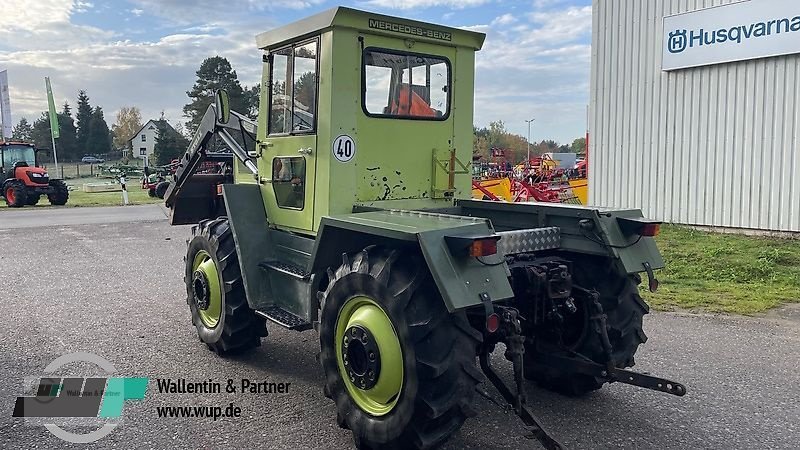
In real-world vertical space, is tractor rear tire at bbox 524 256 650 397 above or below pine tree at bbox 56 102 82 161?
below

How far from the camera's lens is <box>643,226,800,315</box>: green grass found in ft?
26.3

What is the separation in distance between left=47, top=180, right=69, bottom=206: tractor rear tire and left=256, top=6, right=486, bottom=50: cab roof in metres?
22.4

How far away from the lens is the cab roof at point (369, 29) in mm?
4898

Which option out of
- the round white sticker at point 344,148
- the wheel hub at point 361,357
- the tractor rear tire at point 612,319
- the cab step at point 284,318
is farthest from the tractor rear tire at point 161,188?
the tractor rear tire at point 612,319

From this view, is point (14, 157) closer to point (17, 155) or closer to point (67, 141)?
point (17, 155)

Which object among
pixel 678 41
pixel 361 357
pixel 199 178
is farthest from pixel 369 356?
pixel 678 41

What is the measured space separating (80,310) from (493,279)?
613cm

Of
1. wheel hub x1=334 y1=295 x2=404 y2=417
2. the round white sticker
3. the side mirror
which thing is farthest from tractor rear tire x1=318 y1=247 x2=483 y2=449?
the side mirror

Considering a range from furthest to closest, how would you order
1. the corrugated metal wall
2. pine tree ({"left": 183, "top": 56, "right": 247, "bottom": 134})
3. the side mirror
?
1. pine tree ({"left": 183, "top": 56, "right": 247, "bottom": 134})
2. the corrugated metal wall
3. the side mirror

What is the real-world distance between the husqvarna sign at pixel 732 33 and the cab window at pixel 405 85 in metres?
8.67

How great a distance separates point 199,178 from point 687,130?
10018mm

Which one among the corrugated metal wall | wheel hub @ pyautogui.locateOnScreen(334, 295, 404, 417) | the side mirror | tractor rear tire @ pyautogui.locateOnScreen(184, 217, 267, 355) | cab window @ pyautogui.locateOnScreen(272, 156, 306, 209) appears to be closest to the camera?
wheel hub @ pyautogui.locateOnScreen(334, 295, 404, 417)

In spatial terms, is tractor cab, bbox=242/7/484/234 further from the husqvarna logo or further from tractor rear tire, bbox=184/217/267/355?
the husqvarna logo

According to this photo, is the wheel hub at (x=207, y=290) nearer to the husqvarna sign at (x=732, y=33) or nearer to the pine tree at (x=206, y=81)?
the husqvarna sign at (x=732, y=33)
